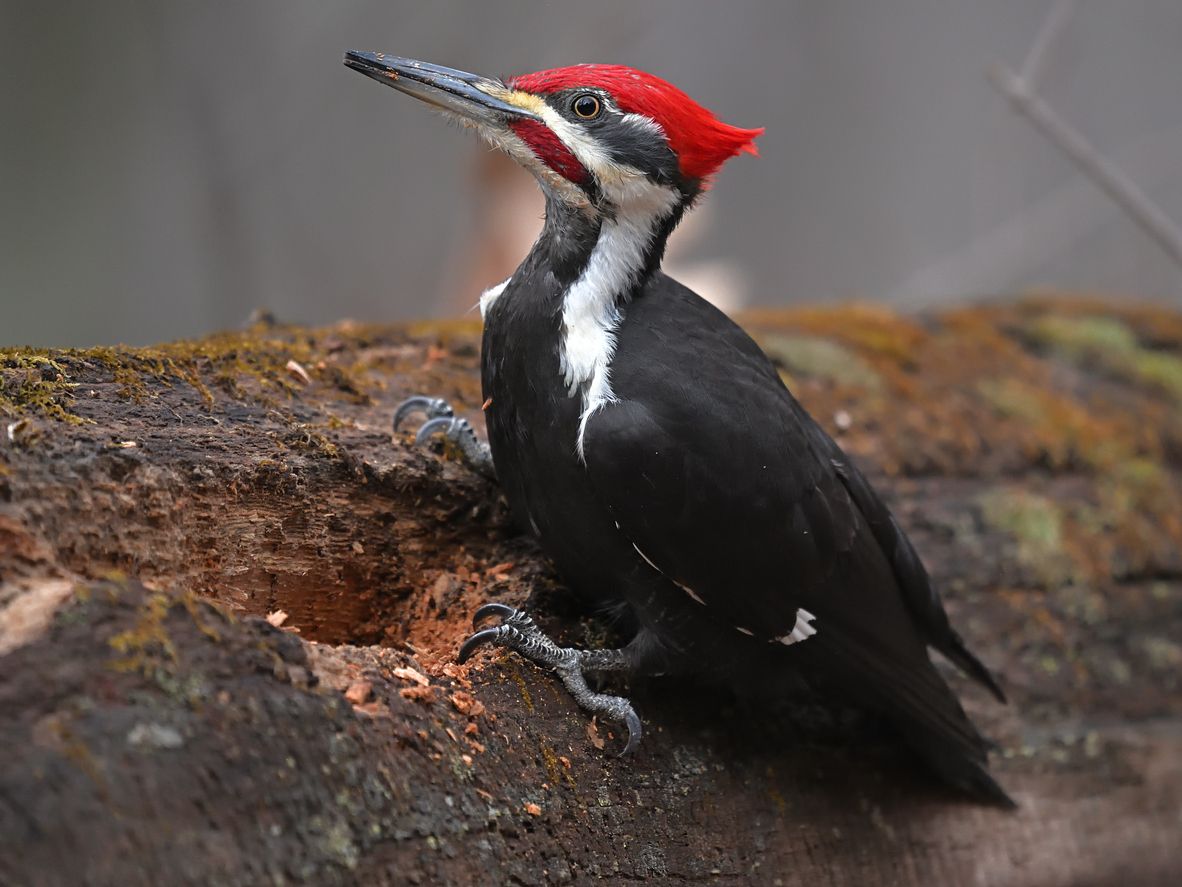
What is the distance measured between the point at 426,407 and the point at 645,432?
715mm

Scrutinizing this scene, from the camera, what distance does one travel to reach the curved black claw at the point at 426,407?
237cm

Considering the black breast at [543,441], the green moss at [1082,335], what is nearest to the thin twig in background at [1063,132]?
the green moss at [1082,335]

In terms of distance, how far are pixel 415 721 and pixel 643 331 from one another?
2.89 ft

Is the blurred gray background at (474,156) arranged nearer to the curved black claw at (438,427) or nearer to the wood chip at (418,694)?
the curved black claw at (438,427)

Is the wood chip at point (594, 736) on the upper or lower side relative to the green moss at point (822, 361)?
lower

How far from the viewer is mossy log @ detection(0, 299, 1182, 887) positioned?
1.28 metres

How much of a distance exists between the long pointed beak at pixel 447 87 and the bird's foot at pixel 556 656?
0.96 metres

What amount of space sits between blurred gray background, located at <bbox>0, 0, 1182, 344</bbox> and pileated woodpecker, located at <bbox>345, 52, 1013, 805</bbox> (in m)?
3.41

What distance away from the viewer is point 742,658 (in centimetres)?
210

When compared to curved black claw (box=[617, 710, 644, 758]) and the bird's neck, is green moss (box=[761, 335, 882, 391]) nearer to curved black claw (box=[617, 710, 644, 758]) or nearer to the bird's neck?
the bird's neck

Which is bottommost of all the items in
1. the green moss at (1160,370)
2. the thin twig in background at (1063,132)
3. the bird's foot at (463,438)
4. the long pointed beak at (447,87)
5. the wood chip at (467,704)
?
the wood chip at (467,704)

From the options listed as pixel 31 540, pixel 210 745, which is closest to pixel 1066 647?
pixel 210 745

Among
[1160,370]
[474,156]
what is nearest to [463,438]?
[1160,370]

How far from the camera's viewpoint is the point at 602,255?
208 centimetres
